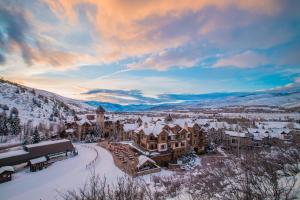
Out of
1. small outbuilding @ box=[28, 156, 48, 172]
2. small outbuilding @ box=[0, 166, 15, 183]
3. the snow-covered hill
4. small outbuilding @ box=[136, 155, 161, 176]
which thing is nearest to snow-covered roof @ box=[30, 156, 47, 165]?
small outbuilding @ box=[28, 156, 48, 172]

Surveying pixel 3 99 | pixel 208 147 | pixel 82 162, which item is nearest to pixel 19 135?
pixel 82 162

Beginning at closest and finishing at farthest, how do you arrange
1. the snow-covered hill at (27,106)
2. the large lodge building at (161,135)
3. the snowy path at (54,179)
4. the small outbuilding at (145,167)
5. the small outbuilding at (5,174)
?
the snowy path at (54,179) < the small outbuilding at (5,174) < the small outbuilding at (145,167) < the large lodge building at (161,135) < the snow-covered hill at (27,106)

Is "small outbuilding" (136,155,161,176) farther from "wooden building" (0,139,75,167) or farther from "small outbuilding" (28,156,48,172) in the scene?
"wooden building" (0,139,75,167)

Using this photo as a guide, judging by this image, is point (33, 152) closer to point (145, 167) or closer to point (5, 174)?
point (5, 174)

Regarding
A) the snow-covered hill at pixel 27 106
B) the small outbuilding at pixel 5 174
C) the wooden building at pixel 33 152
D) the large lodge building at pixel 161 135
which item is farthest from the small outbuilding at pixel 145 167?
the snow-covered hill at pixel 27 106

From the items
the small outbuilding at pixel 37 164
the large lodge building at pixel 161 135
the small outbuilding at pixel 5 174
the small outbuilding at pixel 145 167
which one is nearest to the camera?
the small outbuilding at pixel 5 174

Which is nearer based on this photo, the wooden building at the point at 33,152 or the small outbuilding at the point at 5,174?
the small outbuilding at the point at 5,174

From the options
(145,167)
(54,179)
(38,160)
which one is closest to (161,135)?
(145,167)

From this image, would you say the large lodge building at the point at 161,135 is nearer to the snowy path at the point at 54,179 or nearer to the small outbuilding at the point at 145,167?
the small outbuilding at the point at 145,167
